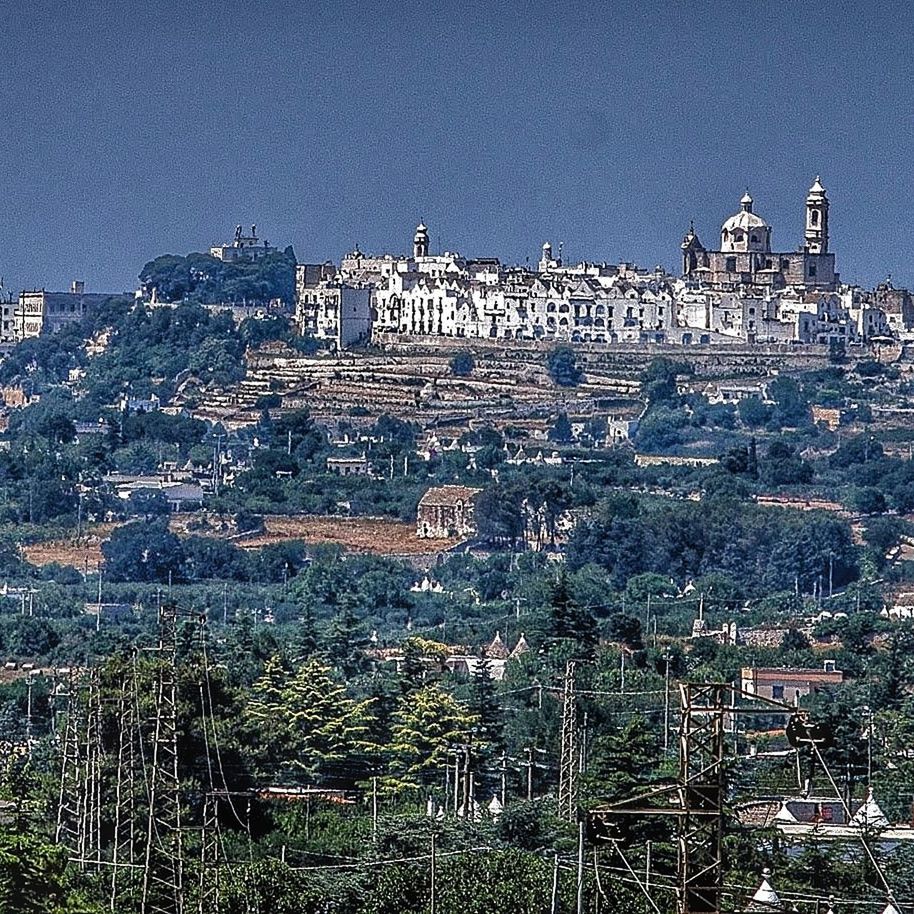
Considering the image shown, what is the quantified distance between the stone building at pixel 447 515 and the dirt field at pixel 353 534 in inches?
12.4

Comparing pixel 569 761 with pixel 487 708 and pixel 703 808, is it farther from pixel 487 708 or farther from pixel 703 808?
pixel 703 808

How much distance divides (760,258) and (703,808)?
90.1m

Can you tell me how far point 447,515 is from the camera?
81500 mm

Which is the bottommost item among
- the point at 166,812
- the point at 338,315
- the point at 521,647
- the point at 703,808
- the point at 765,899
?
the point at 765,899

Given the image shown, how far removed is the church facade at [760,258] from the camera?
109 m

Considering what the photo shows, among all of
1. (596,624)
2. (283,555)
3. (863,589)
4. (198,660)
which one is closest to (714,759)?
(198,660)

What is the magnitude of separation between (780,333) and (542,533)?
1003 inches

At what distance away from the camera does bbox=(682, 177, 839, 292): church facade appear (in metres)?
109

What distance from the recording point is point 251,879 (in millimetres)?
31125

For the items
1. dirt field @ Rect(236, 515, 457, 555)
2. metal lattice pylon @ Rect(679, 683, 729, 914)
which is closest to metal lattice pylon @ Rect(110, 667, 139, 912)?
metal lattice pylon @ Rect(679, 683, 729, 914)

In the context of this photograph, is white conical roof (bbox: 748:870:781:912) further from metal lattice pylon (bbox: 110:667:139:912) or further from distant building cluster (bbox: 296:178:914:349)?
distant building cluster (bbox: 296:178:914:349)

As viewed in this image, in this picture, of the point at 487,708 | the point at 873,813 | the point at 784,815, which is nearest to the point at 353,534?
the point at 487,708

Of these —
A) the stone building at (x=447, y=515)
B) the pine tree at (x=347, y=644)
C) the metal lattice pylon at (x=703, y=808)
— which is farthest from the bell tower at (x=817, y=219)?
the metal lattice pylon at (x=703, y=808)

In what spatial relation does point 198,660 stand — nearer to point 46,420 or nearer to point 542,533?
point 542,533
